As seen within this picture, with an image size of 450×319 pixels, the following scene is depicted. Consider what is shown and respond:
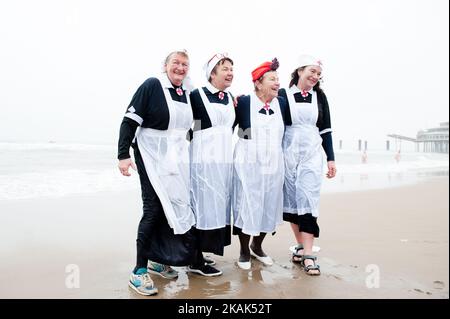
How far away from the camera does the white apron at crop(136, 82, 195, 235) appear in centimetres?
278

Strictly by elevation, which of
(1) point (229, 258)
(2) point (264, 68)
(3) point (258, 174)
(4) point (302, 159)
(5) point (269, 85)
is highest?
(2) point (264, 68)

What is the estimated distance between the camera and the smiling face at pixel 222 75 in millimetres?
3072

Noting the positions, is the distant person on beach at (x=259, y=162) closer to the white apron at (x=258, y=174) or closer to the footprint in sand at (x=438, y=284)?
the white apron at (x=258, y=174)

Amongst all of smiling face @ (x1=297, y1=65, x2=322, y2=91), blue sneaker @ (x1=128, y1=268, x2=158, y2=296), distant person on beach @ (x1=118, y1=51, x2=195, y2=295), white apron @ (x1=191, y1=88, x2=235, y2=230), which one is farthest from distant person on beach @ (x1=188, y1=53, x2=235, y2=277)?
smiling face @ (x1=297, y1=65, x2=322, y2=91)

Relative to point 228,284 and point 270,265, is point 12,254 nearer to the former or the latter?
point 228,284

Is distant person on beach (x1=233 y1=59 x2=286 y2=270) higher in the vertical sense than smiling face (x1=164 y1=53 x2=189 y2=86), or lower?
lower

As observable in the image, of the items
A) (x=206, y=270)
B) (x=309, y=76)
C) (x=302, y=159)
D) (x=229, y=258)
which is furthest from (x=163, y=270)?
(x=309, y=76)

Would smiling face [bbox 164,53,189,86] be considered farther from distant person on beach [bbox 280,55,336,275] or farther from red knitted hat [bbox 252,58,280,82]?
distant person on beach [bbox 280,55,336,275]

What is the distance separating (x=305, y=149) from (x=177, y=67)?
4.25 ft

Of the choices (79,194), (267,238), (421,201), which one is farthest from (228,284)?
(421,201)

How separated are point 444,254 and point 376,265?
757 mm

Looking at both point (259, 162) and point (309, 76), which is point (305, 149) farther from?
point (309, 76)

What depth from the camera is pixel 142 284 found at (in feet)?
8.61

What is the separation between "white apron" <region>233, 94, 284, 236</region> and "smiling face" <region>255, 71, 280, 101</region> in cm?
9
